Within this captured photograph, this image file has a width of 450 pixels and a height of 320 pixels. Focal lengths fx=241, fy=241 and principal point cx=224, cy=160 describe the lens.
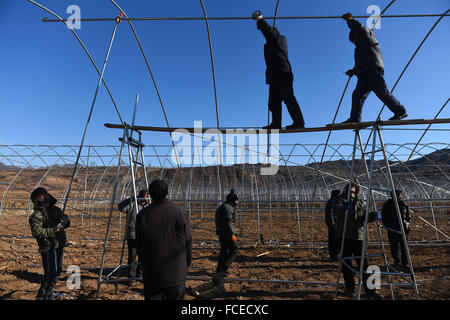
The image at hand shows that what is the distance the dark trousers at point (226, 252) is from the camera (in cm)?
581

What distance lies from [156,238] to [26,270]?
6.73 metres

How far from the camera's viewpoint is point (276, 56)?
4.80m

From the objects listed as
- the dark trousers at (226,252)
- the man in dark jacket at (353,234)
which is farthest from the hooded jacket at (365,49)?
the dark trousers at (226,252)

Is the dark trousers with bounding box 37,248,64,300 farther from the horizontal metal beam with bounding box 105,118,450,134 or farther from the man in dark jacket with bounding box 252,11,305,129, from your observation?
the man in dark jacket with bounding box 252,11,305,129

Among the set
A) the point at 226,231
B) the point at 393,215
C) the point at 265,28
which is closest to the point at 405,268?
the point at 393,215

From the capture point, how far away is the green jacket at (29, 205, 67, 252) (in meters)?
4.34

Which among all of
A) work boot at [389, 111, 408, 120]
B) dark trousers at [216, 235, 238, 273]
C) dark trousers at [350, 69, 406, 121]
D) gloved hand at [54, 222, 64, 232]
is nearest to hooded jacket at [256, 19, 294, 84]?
dark trousers at [350, 69, 406, 121]

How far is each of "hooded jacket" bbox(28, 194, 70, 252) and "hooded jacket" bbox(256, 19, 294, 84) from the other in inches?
196

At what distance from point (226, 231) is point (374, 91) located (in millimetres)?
4231

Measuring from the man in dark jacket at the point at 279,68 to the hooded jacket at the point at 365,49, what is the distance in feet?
4.11

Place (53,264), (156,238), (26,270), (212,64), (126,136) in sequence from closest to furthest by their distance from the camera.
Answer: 1. (156,238)
2. (53,264)
3. (126,136)
4. (212,64)
5. (26,270)
